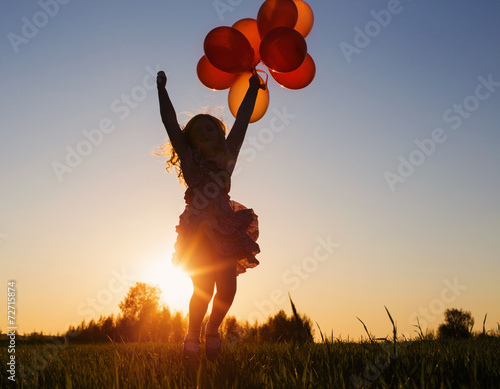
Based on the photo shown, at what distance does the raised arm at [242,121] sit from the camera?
11.5ft

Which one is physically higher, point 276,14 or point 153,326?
point 276,14

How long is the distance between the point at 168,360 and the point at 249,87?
2.37m

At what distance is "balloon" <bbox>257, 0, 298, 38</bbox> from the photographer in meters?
3.73

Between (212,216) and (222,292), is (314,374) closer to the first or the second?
(222,292)

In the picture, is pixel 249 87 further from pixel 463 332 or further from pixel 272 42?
pixel 463 332

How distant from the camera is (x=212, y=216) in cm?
320

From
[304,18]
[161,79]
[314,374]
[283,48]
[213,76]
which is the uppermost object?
[304,18]

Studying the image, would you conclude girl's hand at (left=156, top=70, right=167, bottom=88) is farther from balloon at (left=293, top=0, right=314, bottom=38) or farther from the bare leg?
the bare leg

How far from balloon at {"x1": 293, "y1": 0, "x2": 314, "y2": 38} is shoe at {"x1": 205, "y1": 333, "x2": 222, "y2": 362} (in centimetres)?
302

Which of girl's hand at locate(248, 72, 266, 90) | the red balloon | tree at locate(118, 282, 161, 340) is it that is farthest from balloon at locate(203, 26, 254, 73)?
tree at locate(118, 282, 161, 340)

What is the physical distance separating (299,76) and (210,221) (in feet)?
5.76

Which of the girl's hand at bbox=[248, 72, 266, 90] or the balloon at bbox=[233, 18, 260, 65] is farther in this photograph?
the balloon at bbox=[233, 18, 260, 65]

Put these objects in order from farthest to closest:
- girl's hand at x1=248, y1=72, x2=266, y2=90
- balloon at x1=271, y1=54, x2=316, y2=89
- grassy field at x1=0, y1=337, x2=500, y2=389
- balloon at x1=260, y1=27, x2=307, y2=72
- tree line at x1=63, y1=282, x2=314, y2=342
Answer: tree line at x1=63, y1=282, x2=314, y2=342, balloon at x1=271, y1=54, x2=316, y2=89, girl's hand at x1=248, y1=72, x2=266, y2=90, balloon at x1=260, y1=27, x2=307, y2=72, grassy field at x1=0, y1=337, x2=500, y2=389

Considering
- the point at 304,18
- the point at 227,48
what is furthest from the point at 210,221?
the point at 304,18
